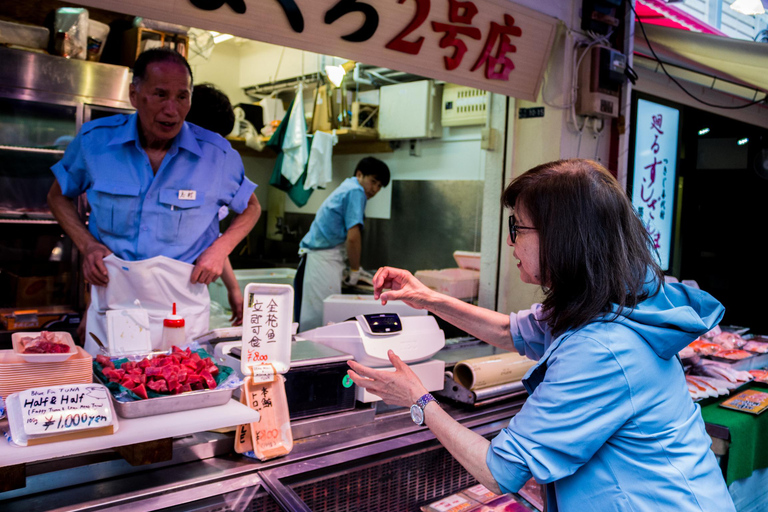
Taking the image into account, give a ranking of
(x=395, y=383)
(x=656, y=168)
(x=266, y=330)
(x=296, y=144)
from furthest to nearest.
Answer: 1. (x=296, y=144)
2. (x=656, y=168)
3. (x=266, y=330)
4. (x=395, y=383)

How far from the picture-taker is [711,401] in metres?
3.01

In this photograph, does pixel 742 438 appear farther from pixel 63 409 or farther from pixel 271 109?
pixel 271 109

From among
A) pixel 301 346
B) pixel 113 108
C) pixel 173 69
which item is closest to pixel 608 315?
pixel 301 346

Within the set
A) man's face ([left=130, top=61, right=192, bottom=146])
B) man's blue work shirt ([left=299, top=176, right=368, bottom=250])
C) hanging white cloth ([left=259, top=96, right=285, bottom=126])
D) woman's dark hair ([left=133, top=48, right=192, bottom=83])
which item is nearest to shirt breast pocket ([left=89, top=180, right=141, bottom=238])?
man's face ([left=130, top=61, right=192, bottom=146])

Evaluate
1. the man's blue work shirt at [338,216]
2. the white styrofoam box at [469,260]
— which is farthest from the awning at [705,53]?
the man's blue work shirt at [338,216]

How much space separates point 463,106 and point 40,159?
3341 millimetres

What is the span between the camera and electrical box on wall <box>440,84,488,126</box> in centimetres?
530

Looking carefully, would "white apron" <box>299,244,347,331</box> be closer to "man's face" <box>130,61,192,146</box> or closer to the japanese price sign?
"man's face" <box>130,61,192,146</box>

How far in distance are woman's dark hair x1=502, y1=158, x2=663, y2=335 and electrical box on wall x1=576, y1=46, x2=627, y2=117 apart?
9.02 ft

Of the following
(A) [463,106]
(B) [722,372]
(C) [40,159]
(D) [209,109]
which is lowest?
(B) [722,372]

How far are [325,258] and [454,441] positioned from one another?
398cm

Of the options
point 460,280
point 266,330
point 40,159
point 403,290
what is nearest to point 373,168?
point 460,280

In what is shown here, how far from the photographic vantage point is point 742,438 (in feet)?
8.83

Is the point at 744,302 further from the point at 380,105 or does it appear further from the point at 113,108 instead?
the point at 113,108
